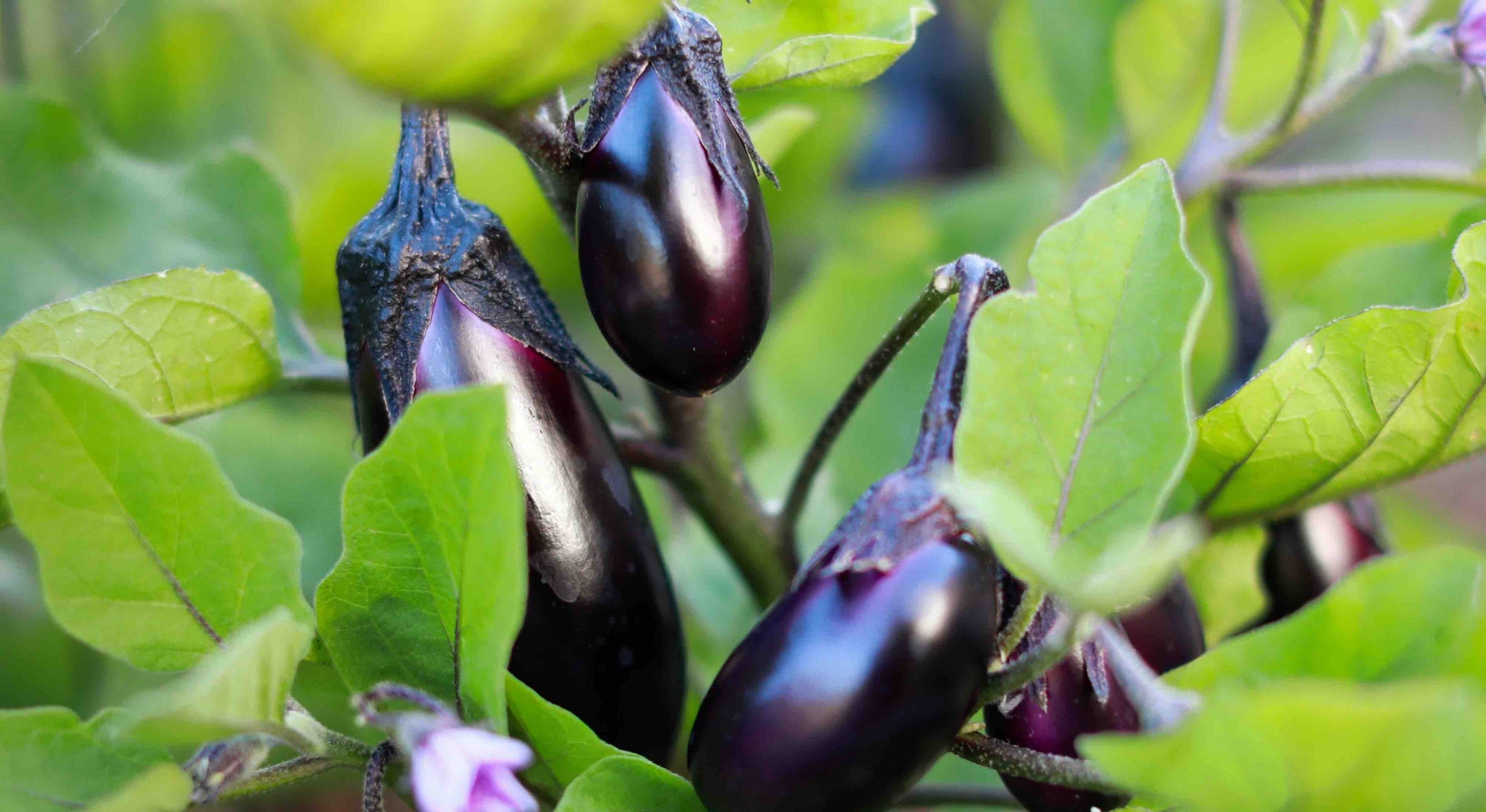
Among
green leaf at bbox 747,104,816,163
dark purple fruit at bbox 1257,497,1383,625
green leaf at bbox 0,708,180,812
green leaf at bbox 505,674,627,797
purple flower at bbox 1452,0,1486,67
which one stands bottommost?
green leaf at bbox 0,708,180,812

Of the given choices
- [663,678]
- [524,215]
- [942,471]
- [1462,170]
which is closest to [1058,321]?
[942,471]

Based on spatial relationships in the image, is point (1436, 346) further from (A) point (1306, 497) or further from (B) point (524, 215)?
(B) point (524, 215)

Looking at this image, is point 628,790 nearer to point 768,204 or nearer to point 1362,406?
point 1362,406

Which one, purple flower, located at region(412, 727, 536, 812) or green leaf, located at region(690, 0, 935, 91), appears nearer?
purple flower, located at region(412, 727, 536, 812)

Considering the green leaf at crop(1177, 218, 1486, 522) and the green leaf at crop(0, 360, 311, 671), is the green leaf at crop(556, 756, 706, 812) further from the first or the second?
the green leaf at crop(1177, 218, 1486, 522)

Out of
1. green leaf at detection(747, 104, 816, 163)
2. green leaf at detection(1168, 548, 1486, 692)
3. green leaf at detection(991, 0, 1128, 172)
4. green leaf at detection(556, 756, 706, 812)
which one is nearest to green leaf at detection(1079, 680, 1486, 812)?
green leaf at detection(1168, 548, 1486, 692)

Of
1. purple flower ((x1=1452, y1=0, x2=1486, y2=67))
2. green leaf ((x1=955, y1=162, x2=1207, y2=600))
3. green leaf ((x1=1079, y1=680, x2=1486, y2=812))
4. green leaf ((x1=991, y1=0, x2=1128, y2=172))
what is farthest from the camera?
green leaf ((x1=991, y1=0, x2=1128, y2=172))

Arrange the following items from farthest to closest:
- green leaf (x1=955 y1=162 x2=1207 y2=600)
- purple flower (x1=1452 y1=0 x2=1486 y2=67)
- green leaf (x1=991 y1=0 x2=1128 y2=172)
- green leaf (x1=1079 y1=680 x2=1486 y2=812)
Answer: green leaf (x1=991 y1=0 x2=1128 y2=172)
purple flower (x1=1452 y1=0 x2=1486 y2=67)
green leaf (x1=955 y1=162 x2=1207 y2=600)
green leaf (x1=1079 y1=680 x2=1486 y2=812)

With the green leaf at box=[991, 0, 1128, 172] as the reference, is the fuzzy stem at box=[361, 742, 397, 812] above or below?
below
